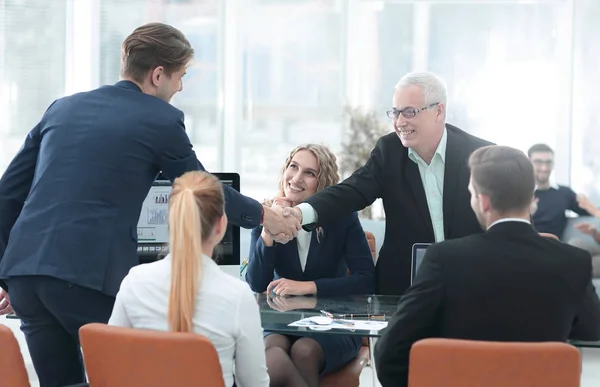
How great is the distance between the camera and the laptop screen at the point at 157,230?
3.59 metres

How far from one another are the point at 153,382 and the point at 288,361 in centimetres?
112

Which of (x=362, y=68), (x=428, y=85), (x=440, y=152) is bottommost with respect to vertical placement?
(x=440, y=152)

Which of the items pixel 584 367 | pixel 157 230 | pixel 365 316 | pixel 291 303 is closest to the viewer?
pixel 365 316

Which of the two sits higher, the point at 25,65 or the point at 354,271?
the point at 25,65

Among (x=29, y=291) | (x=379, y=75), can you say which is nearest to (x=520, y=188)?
(x=29, y=291)

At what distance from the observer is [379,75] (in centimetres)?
779

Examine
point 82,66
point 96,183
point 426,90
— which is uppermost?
point 82,66

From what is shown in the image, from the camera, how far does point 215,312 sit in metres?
2.08

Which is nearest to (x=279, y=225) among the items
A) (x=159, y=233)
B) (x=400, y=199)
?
(x=400, y=199)

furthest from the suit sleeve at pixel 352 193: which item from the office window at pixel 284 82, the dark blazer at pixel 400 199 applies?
the office window at pixel 284 82

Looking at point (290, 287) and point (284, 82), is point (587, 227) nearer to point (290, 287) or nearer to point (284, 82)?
point (284, 82)

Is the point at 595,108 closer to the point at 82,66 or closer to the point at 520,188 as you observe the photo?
the point at 82,66

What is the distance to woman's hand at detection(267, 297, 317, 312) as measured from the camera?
9.82 feet

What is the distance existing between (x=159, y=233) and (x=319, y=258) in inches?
26.6
